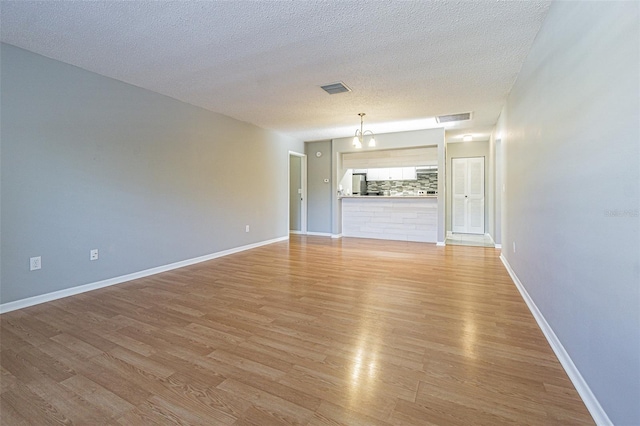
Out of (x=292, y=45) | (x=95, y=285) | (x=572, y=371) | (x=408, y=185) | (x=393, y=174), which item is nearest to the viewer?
(x=572, y=371)

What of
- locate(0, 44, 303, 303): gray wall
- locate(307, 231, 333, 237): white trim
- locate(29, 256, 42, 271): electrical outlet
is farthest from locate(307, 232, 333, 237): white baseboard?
locate(29, 256, 42, 271): electrical outlet

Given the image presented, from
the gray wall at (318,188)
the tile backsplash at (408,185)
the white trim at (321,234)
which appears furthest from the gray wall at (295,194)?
the tile backsplash at (408,185)

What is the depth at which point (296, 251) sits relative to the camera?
545 cm

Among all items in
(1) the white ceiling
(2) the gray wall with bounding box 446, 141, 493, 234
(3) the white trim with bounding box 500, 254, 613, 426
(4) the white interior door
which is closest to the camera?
(3) the white trim with bounding box 500, 254, 613, 426

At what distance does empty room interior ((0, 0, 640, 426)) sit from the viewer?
136 centimetres

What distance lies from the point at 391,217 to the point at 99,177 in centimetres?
542

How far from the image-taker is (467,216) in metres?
7.62

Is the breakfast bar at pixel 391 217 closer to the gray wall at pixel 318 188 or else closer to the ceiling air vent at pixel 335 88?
the gray wall at pixel 318 188

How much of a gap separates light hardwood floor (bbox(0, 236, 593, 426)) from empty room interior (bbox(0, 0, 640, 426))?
0.02 meters

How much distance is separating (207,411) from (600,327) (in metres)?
1.87

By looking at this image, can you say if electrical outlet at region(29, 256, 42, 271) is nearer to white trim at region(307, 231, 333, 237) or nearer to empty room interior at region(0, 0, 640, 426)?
empty room interior at region(0, 0, 640, 426)

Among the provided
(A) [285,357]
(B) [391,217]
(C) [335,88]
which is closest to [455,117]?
(B) [391,217]

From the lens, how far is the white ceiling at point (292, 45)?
2232 millimetres

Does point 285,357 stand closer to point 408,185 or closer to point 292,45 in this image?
point 292,45
